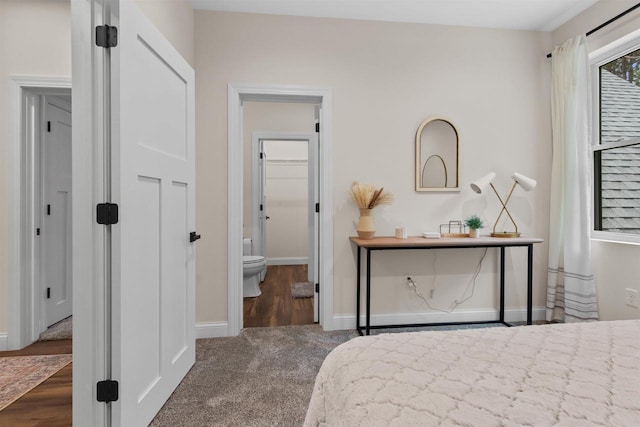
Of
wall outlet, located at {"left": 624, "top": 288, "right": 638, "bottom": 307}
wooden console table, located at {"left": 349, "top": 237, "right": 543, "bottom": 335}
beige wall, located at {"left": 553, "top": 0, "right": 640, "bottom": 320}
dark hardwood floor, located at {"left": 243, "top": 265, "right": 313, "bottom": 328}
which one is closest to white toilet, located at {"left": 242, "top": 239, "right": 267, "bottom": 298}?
dark hardwood floor, located at {"left": 243, "top": 265, "right": 313, "bottom": 328}

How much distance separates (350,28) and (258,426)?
9.27 ft

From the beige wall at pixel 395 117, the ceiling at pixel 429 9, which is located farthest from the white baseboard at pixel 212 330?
the ceiling at pixel 429 9

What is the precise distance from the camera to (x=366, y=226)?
8.45ft

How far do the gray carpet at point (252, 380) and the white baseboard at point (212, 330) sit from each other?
56 mm

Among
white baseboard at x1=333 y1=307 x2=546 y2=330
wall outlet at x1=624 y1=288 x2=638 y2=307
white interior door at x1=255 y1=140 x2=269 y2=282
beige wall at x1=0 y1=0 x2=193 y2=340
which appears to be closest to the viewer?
beige wall at x1=0 y1=0 x2=193 y2=340

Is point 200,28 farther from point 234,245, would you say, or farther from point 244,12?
point 234,245

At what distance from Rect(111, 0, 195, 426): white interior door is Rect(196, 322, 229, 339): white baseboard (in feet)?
1.67

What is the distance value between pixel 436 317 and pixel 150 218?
2379mm

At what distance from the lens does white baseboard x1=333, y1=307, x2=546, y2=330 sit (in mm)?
2752

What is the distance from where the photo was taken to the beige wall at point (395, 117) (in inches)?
103

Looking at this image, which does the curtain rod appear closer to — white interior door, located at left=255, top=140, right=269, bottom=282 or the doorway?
the doorway

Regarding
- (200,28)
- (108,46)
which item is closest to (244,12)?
(200,28)

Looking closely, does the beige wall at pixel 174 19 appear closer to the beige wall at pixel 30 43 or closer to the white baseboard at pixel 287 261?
the beige wall at pixel 30 43

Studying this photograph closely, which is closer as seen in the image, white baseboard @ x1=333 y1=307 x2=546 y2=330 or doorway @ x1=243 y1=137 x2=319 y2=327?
white baseboard @ x1=333 y1=307 x2=546 y2=330
